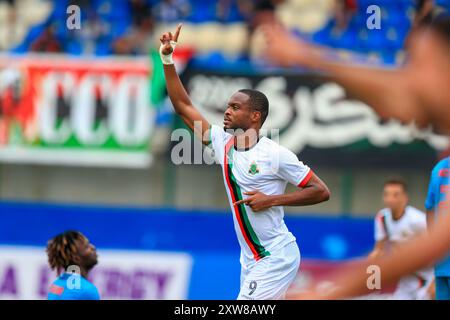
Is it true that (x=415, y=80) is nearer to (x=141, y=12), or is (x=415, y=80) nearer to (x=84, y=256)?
(x=84, y=256)

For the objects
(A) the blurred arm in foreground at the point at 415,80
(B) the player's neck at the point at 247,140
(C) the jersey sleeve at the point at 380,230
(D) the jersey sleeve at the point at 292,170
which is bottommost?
(C) the jersey sleeve at the point at 380,230

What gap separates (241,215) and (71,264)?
1318 millimetres

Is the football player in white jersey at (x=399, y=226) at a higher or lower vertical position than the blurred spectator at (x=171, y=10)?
lower

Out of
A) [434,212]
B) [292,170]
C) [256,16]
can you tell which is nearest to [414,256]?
[434,212]

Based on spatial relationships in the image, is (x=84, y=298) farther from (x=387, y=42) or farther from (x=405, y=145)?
(x=387, y=42)

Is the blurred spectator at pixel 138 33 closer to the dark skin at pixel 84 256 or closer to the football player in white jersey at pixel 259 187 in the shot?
the dark skin at pixel 84 256

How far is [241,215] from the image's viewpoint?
19.9 feet

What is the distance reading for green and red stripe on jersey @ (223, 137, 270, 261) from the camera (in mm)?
6059

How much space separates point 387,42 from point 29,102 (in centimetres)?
570

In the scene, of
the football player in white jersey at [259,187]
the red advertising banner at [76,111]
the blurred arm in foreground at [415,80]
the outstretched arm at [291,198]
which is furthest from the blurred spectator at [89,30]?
the blurred arm in foreground at [415,80]

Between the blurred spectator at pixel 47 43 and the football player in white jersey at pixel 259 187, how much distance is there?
8.45 metres

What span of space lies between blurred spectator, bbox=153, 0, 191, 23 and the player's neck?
8579 mm

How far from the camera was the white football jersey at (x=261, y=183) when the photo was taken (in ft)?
19.7

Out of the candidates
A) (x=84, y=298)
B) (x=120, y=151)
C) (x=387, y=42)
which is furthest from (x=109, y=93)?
(x=84, y=298)
